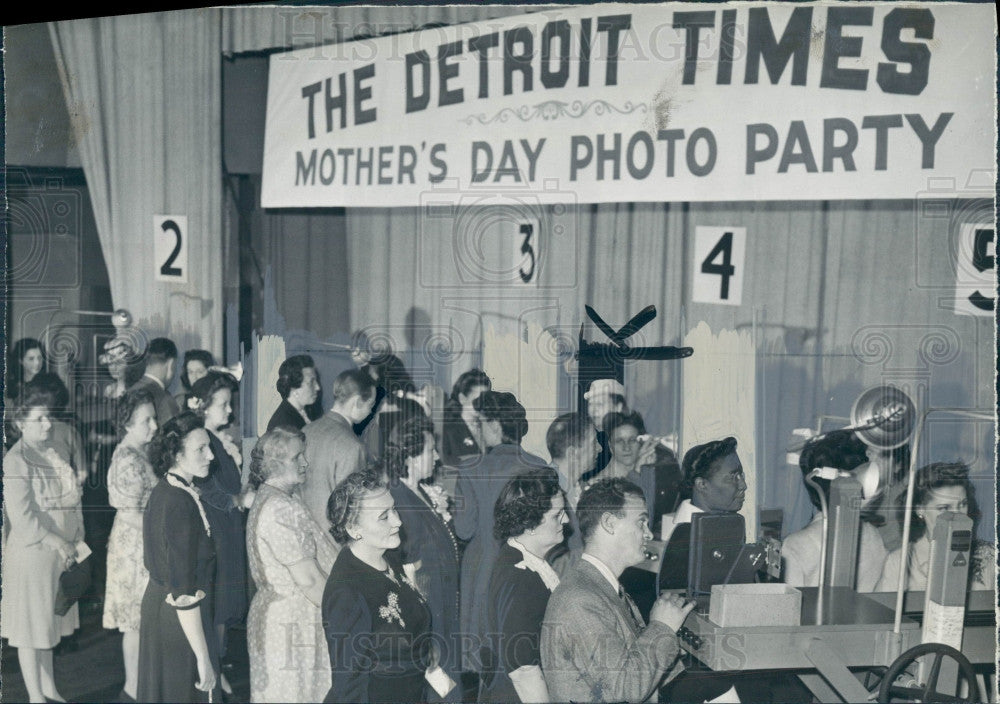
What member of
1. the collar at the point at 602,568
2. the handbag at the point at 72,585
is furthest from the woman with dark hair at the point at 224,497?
the collar at the point at 602,568

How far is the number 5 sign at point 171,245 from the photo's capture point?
163 inches

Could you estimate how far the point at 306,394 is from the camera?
4125mm

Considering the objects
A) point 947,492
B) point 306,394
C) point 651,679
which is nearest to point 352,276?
point 306,394

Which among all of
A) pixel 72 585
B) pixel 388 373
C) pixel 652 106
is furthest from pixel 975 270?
pixel 72 585

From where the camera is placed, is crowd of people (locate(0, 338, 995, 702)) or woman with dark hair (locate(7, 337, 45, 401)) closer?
crowd of people (locate(0, 338, 995, 702))

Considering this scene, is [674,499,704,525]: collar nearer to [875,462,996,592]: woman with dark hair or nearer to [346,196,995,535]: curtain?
[346,196,995,535]: curtain

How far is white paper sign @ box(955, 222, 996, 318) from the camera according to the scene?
13.4 ft

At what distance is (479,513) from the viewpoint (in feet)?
13.4

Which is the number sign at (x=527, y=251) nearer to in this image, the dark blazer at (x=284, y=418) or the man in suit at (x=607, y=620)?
the man in suit at (x=607, y=620)

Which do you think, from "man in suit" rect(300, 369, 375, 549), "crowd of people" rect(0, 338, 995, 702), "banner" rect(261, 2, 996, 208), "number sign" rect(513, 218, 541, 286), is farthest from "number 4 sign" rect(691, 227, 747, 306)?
"man in suit" rect(300, 369, 375, 549)

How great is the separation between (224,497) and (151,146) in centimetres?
149

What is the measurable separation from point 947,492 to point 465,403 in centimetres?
202

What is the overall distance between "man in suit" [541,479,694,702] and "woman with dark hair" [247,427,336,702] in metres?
0.95

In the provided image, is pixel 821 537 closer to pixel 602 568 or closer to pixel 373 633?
pixel 602 568
